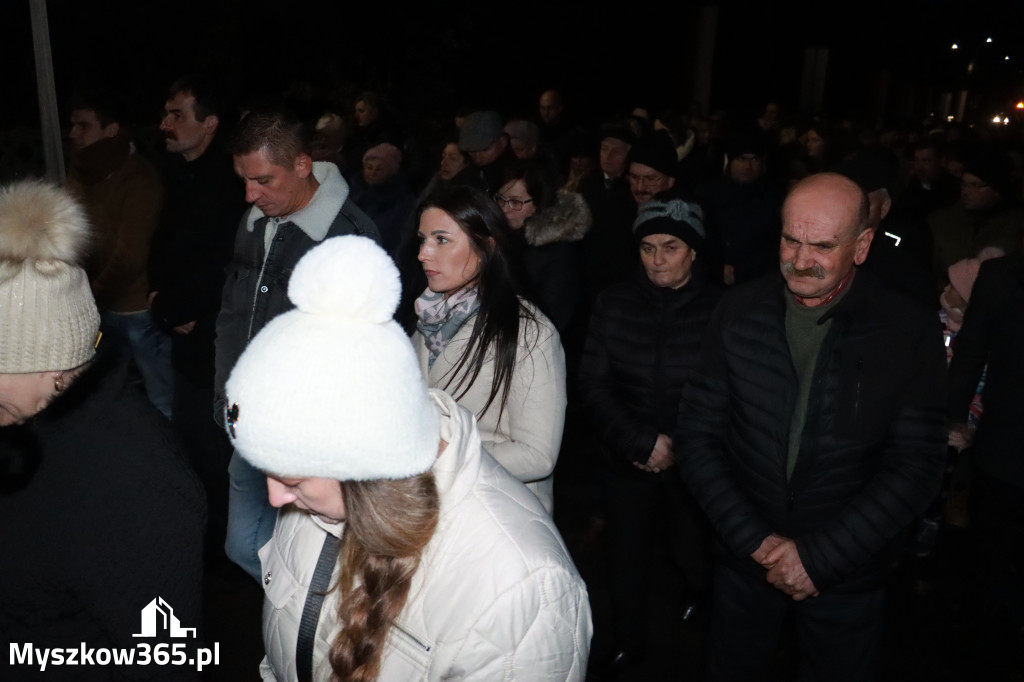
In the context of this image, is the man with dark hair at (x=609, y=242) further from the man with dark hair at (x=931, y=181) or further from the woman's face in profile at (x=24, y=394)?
the woman's face in profile at (x=24, y=394)

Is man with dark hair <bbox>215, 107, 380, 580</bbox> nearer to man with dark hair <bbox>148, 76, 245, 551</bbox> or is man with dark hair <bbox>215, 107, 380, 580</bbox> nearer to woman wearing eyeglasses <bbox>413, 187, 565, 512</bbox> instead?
man with dark hair <bbox>148, 76, 245, 551</bbox>

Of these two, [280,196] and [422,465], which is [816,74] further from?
[422,465]

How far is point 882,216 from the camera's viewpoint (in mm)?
4676

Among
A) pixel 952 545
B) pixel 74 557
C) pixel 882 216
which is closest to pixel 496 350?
pixel 74 557

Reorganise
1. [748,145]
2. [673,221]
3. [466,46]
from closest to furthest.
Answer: [673,221] → [748,145] → [466,46]

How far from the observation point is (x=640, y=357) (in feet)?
11.9

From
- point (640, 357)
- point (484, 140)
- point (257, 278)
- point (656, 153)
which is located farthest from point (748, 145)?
point (257, 278)

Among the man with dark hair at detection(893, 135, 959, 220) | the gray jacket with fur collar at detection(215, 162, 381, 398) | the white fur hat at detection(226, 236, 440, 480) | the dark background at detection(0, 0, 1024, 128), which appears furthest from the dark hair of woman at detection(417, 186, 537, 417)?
the dark background at detection(0, 0, 1024, 128)

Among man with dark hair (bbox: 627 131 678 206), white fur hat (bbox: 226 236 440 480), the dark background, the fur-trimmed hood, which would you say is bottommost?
white fur hat (bbox: 226 236 440 480)

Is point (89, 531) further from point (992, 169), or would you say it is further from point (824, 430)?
point (992, 169)

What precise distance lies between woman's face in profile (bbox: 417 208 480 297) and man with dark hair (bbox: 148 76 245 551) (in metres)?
1.56

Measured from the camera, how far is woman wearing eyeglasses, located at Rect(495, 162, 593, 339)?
15.3 ft

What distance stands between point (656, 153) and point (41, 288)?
12.5 ft

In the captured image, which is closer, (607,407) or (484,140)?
(607,407)
